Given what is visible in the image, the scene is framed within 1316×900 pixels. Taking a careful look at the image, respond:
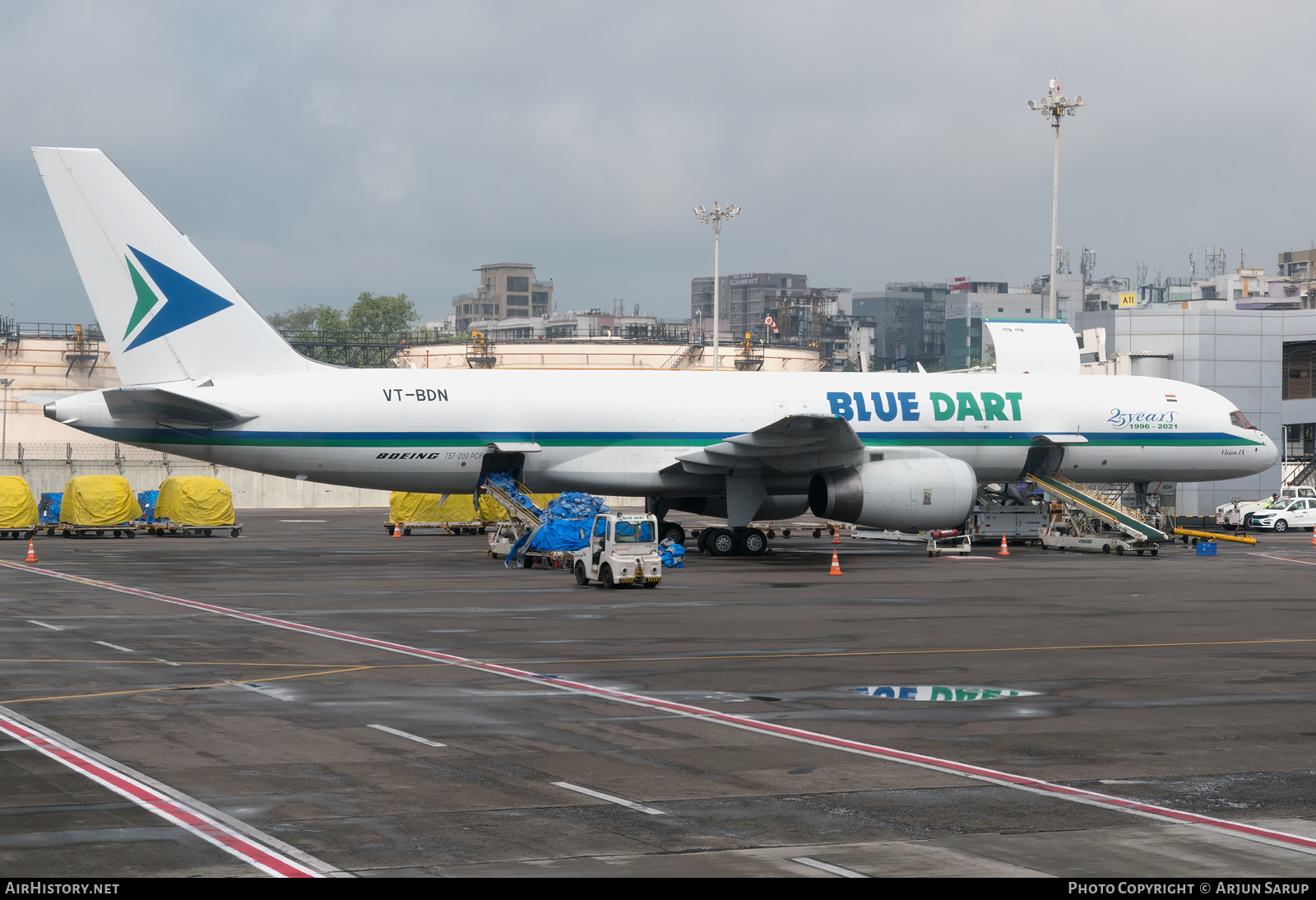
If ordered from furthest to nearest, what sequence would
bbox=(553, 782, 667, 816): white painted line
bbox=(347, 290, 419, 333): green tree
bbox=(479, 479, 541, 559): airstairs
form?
bbox=(347, 290, 419, 333): green tree < bbox=(479, 479, 541, 559): airstairs < bbox=(553, 782, 667, 816): white painted line

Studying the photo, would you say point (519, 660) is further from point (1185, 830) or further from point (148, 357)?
point (148, 357)

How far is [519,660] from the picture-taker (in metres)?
19.7

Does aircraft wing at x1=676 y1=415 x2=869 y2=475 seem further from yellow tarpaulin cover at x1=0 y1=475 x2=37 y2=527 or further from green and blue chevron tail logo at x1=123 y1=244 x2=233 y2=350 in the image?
yellow tarpaulin cover at x1=0 y1=475 x2=37 y2=527

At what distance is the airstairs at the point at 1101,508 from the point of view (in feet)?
141

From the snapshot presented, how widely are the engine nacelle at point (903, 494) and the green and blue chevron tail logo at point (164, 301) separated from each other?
17893 mm

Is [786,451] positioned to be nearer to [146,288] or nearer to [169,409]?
[169,409]

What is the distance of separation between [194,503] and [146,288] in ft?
54.8

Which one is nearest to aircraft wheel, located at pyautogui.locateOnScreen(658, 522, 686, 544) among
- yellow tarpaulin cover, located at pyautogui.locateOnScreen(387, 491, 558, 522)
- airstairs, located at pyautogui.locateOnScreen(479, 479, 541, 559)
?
airstairs, located at pyautogui.locateOnScreen(479, 479, 541, 559)

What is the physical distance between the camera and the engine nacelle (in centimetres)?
3834

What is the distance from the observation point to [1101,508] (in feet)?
144

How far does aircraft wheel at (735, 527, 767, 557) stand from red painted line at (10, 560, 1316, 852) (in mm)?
19775
